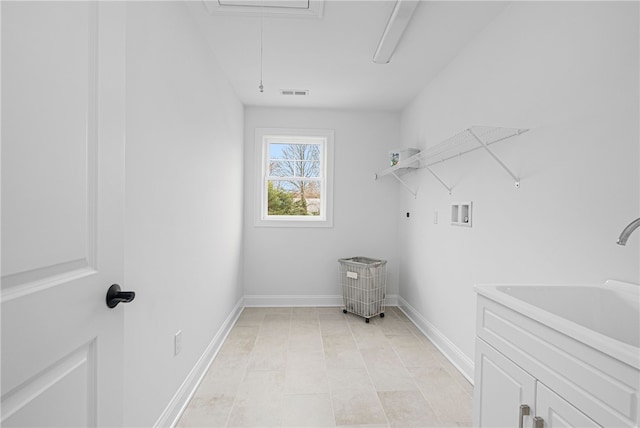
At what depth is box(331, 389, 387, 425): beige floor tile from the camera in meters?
1.77

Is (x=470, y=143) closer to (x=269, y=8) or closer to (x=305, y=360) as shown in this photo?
(x=269, y=8)

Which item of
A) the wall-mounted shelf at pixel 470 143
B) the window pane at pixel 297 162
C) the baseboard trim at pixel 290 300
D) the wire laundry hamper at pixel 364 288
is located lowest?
the baseboard trim at pixel 290 300

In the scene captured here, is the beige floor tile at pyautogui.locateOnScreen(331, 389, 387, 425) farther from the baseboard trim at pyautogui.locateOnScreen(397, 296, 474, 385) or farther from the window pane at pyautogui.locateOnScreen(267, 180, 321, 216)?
the window pane at pyautogui.locateOnScreen(267, 180, 321, 216)

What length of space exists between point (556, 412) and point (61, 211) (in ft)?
4.33

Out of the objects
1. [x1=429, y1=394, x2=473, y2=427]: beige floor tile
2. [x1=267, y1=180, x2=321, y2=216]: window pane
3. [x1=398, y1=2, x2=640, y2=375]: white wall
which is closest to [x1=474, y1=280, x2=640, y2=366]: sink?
[x1=398, y1=2, x2=640, y2=375]: white wall

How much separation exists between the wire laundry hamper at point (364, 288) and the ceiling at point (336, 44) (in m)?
1.85

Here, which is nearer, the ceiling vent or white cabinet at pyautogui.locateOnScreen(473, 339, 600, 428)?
white cabinet at pyautogui.locateOnScreen(473, 339, 600, 428)

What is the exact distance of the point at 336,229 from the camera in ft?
12.7

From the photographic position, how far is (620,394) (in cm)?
68

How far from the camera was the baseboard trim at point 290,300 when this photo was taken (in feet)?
12.5

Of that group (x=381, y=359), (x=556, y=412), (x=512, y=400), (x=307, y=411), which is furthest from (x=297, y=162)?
(x=556, y=412)

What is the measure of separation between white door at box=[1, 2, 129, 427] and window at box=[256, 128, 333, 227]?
298 cm

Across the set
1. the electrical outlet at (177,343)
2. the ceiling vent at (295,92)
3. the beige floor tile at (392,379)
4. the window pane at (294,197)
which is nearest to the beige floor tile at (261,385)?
the electrical outlet at (177,343)

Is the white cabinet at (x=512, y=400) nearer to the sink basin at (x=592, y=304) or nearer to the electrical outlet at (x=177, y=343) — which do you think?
the sink basin at (x=592, y=304)
